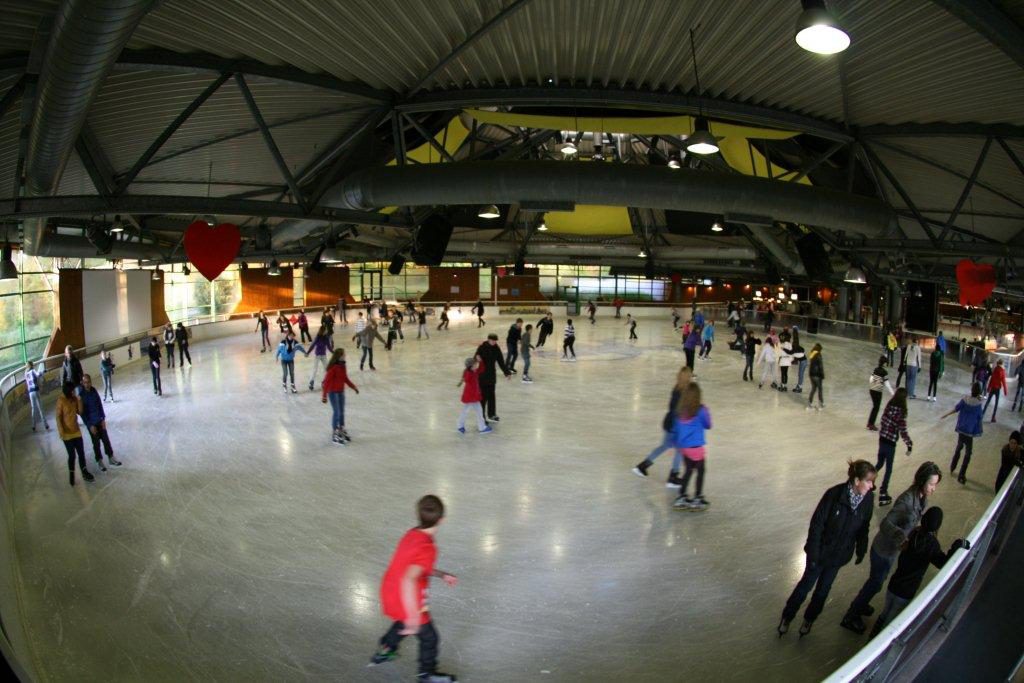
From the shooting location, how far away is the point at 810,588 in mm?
4270

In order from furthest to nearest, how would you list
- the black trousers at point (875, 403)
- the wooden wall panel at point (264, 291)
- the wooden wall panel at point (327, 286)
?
the wooden wall panel at point (327, 286), the wooden wall panel at point (264, 291), the black trousers at point (875, 403)

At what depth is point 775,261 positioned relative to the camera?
74.6 feet

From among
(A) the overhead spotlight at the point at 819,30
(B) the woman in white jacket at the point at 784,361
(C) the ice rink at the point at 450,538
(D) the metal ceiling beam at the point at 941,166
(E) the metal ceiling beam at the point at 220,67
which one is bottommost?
(C) the ice rink at the point at 450,538

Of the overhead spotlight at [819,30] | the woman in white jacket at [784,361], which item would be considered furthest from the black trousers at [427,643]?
the woman in white jacket at [784,361]

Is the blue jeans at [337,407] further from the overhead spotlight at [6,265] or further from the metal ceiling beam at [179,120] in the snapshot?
the overhead spotlight at [6,265]

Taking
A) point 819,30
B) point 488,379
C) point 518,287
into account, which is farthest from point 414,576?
point 518,287

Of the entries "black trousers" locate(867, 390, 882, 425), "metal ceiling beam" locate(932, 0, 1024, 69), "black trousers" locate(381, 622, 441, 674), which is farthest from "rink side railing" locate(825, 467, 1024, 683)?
"black trousers" locate(867, 390, 882, 425)

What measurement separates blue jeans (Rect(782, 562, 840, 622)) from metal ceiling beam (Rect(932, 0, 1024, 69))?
14.0 ft

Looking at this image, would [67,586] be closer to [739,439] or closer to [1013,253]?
[739,439]

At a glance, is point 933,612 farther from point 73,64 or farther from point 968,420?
point 73,64

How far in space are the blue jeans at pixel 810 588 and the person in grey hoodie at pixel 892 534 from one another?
1.19 feet

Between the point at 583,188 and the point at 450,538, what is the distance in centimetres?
521

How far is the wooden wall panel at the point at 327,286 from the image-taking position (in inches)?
1363

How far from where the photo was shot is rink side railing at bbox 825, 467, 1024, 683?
2426 mm
